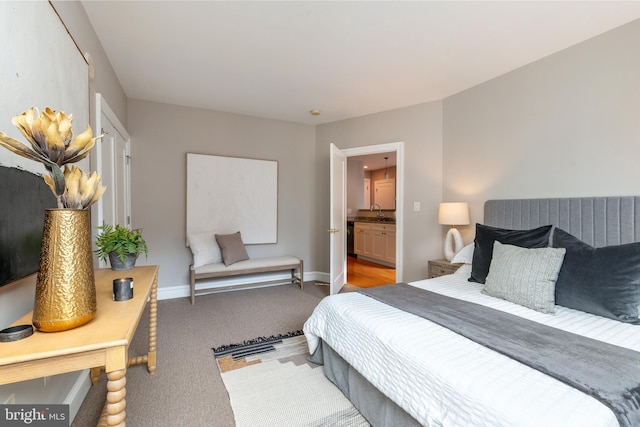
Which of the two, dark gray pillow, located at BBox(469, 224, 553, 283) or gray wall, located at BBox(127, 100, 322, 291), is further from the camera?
gray wall, located at BBox(127, 100, 322, 291)

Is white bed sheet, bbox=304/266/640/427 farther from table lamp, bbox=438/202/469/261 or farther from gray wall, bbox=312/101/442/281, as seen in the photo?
gray wall, bbox=312/101/442/281

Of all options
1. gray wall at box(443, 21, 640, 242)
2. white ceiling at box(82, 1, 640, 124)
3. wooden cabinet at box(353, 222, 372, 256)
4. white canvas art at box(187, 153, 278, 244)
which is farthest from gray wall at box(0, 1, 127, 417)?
wooden cabinet at box(353, 222, 372, 256)

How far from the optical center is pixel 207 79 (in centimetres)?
298

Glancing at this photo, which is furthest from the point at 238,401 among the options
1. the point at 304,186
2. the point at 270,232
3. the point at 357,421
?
the point at 304,186

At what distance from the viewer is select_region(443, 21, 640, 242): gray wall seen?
2.06m

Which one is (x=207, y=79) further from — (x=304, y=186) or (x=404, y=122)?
(x=404, y=122)

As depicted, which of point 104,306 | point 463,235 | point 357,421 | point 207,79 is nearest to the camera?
point 104,306

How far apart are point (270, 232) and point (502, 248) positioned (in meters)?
3.10

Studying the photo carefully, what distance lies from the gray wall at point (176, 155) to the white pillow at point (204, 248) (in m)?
0.24

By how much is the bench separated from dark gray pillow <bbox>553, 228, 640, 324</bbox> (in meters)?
3.00

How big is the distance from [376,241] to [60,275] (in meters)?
5.75

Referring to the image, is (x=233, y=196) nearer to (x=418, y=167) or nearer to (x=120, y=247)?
(x=120, y=247)

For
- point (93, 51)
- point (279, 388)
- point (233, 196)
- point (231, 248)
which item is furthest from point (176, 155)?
point (279, 388)

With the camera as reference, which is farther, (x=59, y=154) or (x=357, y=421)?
(x=357, y=421)
